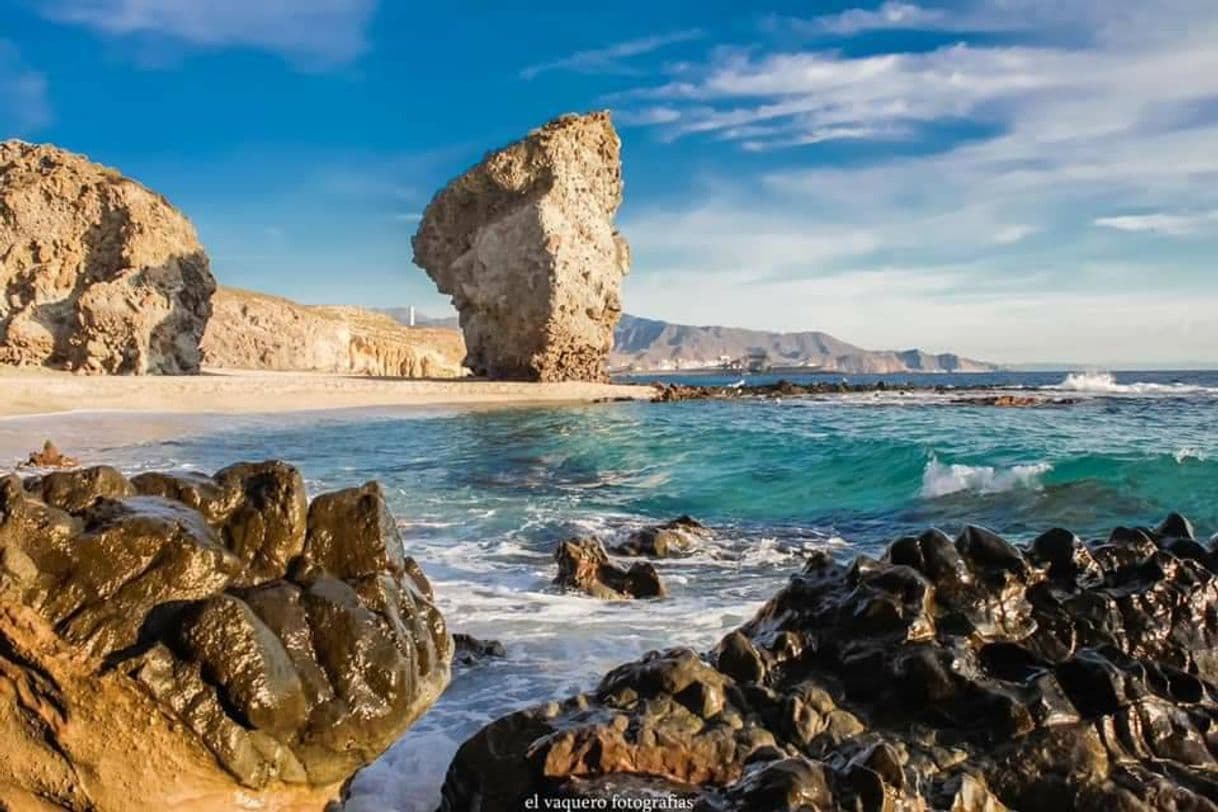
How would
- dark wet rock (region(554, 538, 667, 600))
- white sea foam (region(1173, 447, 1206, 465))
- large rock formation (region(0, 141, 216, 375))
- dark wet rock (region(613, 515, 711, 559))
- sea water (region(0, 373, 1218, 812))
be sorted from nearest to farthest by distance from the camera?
sea water (region(0, 373, 1218, 812))
dark wet rock (region(554, 538, 667, 600))
dark wet rock (region(613, 515, 711, 559))
white sea foam (region(1173, 447, 1206, 465))
large rock formation (region(0, 141, 216, 375))

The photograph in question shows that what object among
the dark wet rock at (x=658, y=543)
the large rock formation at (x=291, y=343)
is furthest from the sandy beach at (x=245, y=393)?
the large rock formation at (x=291, y=343)

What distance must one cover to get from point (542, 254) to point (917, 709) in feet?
158

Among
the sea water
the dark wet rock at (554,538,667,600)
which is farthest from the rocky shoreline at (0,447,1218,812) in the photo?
the dark wet rock at (554,538,667,600)

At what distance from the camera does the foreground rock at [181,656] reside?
9.27 ft

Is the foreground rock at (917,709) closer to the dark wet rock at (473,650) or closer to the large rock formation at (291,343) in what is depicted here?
the dark wet rock at (473,650)

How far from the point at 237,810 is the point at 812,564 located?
10.6 feet

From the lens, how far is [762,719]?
3646 millimetres

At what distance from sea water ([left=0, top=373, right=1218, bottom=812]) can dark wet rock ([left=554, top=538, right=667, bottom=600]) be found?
0.22 metres

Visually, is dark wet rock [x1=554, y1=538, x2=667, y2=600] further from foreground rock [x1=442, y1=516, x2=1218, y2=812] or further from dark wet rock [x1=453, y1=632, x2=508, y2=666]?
foreground rock [x1=442, y1=516, x2=1218, y2=812]

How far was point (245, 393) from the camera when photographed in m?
38.5

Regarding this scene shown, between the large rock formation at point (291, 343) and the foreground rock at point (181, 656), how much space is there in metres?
80.2

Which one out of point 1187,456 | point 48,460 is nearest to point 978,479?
point 1187,456

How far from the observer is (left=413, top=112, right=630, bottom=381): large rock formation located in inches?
2010

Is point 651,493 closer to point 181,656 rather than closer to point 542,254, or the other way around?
point 181,656
